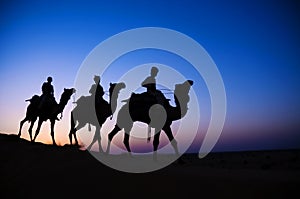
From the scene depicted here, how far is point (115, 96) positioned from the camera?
14.9 metres

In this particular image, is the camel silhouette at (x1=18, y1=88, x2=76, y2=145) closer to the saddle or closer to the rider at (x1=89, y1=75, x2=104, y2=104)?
the rider at (x1=89, y1=75, x2=104, y2=104)

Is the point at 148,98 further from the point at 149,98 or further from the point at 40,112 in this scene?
the point at 40,112

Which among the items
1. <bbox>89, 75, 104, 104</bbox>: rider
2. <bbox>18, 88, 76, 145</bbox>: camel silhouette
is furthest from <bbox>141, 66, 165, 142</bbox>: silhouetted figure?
<bbox>18, 88, 76, 145</bbox>: camel silhouette

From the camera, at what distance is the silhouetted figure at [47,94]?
16641mm

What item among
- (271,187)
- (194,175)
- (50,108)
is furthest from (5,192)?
(50,108)

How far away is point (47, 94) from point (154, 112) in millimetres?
7168

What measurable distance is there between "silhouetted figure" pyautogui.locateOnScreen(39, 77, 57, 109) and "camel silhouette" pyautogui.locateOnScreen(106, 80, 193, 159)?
5.26 metres

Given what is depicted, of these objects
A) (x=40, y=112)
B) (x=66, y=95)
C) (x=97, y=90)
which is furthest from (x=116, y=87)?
(x=40, y=112)

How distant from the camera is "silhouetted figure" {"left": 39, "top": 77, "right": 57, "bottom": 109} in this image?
16641 millimetres

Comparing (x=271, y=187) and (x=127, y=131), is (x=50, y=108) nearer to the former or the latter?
(x=127, y=131)

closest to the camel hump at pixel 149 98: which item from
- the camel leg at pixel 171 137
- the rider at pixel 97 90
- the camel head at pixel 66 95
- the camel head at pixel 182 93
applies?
the camel head at pixel 182 93

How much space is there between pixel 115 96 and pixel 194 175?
704cm

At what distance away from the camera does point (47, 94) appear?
16.8m

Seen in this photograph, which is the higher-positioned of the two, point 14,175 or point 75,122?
point 75,122
